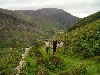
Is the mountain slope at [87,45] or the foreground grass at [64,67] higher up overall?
the mountain slope at [87,45]

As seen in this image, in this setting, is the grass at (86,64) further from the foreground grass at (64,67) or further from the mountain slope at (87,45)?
the mountain slope at (87,45)

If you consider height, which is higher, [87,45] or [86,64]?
[87,45]

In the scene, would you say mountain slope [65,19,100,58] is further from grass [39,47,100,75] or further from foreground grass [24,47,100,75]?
grass [39,47,100,75]

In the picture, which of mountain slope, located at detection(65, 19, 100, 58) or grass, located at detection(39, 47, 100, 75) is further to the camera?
mountain slope, located at detection(65, 19, 100, 58)

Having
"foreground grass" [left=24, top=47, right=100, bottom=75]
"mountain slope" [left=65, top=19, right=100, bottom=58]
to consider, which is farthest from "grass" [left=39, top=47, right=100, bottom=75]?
"mountain slope" [left=65, top=19, right=100, bottom=58]

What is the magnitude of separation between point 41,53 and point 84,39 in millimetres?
5798

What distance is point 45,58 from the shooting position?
28.1 meters

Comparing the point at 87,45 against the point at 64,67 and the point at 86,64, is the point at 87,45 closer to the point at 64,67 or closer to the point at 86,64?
the point at 64,67

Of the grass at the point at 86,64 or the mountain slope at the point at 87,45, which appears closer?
the grass at the point at 86,64

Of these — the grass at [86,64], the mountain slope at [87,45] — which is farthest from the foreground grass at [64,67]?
the mountain slope at [87,45]

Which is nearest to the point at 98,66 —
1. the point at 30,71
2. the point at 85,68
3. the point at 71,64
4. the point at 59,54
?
the point at 85,68

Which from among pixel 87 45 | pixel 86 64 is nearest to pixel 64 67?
pixel 86 64

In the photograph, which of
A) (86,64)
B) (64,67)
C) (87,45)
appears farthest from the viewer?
(87,45)

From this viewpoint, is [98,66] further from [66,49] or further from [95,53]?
[66,49]
